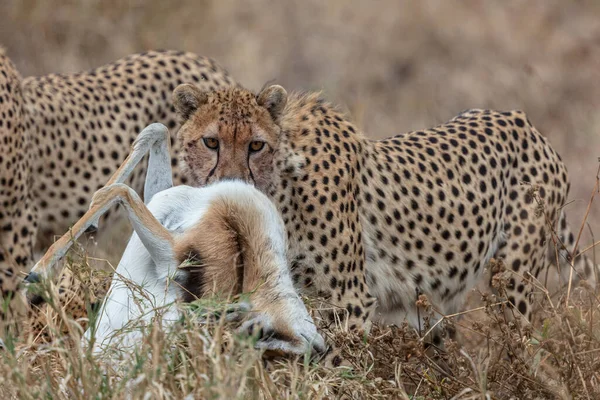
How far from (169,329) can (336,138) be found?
5.27 ft

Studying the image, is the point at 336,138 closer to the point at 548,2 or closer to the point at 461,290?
the point at 461,290

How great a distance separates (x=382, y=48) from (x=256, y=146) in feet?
23.1

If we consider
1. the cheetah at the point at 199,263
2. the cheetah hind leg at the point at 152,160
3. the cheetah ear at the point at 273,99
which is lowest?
the cheetah at the point at 199,263

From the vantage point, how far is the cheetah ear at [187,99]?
4.55m

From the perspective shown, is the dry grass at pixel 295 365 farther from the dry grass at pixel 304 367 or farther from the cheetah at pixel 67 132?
the cheetah at pixel 67 132

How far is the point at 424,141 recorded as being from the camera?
5.36 meters

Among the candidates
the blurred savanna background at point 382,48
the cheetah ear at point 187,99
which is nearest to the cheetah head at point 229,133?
the cheetah ear at point 187,99

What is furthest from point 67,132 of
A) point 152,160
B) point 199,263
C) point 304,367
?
point 304,367

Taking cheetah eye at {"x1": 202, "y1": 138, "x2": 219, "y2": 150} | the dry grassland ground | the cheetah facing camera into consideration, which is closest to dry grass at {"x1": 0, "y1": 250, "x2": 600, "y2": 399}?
the dry grassland ground

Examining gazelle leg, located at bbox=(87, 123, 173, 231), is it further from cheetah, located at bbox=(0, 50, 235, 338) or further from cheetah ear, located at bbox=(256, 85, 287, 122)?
cheetah, located at bbox=(0, 50, 235, 338)

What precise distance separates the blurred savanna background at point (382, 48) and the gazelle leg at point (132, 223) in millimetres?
4881

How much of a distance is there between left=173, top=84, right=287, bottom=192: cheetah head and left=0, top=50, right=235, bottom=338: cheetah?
1.00 m

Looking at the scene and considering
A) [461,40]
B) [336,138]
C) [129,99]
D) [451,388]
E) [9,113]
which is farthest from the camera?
[461,40]

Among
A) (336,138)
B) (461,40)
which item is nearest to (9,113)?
(336,138)
